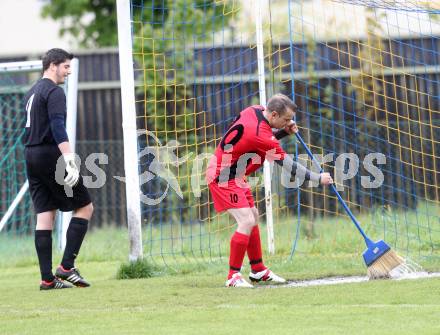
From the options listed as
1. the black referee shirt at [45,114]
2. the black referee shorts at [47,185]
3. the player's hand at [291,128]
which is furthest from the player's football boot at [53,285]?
the player's hand at [291,128]

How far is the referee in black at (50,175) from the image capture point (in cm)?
748

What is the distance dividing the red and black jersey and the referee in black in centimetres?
119

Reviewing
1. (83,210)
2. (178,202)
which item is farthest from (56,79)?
(178,202)

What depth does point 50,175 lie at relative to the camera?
24.5 feet

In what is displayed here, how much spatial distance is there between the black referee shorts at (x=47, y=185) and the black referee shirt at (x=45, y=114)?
0.27ft

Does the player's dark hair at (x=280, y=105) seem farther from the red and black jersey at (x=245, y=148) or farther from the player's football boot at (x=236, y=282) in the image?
the player's football boot at (x=236, y=282)

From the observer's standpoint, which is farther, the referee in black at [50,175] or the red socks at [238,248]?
the referee in black at [50,175]

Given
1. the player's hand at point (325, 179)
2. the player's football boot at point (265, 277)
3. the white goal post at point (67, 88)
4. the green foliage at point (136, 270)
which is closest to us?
the player's hand at point (325, 179)

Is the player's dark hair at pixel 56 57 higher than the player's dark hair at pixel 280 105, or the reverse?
the player's dark hair at pixel 56 57

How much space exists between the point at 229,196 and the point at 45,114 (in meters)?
1.67

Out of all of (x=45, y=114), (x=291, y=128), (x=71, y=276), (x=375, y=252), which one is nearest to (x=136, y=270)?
(x=71, y=276)

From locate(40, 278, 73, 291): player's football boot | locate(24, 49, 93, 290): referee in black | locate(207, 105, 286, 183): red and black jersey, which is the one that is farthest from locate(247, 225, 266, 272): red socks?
locate(40, 278, 73, 291): player's football boot

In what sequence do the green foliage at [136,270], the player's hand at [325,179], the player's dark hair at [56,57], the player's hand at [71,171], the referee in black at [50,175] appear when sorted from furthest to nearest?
the green foliage at [136,270], the player's dark hair at [56,57], the referee in black at [50,175], the player's hand at [71,171], the player's hand at [325,179]

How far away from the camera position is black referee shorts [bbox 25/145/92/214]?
7.49 meters
